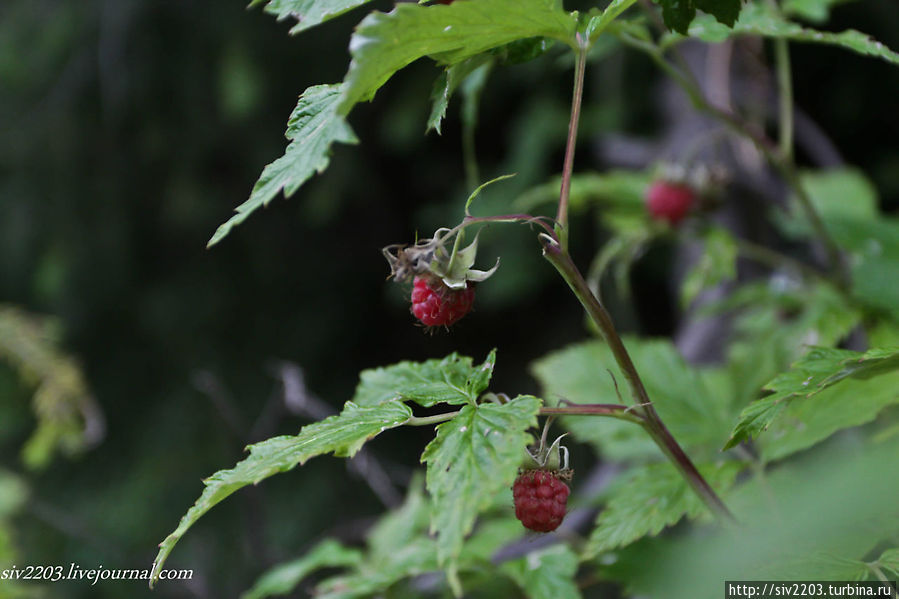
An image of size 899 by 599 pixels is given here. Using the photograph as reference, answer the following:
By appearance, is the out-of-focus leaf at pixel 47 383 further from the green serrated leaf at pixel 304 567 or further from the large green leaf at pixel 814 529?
the large green leaf at pixel 814 529

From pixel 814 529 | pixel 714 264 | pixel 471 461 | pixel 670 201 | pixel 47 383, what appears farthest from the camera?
pixel 47 383

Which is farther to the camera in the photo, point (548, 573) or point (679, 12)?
point (548, 573)

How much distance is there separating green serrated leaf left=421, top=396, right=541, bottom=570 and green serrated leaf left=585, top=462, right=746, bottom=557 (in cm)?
27

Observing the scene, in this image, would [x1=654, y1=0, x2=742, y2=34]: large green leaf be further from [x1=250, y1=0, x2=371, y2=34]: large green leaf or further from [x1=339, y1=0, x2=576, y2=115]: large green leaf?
[x1=250, y1=0, x2=371, y2=34]: large green leaf

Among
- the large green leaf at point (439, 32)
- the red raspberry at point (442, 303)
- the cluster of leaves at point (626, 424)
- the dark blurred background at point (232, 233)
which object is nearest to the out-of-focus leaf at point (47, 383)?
the dark blurred background at point (232, 233)

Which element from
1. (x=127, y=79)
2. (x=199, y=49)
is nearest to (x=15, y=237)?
(x=127, y=79)

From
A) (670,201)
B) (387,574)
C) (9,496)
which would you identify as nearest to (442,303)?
(387,574)

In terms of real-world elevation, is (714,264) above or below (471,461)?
below

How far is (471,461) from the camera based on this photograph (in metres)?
0.43

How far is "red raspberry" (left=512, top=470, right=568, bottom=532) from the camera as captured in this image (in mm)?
539

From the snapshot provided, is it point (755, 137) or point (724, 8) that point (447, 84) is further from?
point (755, 137)

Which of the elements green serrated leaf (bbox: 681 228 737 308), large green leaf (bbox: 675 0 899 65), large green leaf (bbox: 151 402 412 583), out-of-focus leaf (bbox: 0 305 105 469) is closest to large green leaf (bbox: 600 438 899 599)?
large green leaf (bbox: 151 402 412 583)

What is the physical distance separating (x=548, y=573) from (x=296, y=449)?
375 mm

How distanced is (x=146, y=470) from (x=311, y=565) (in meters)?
1.80
